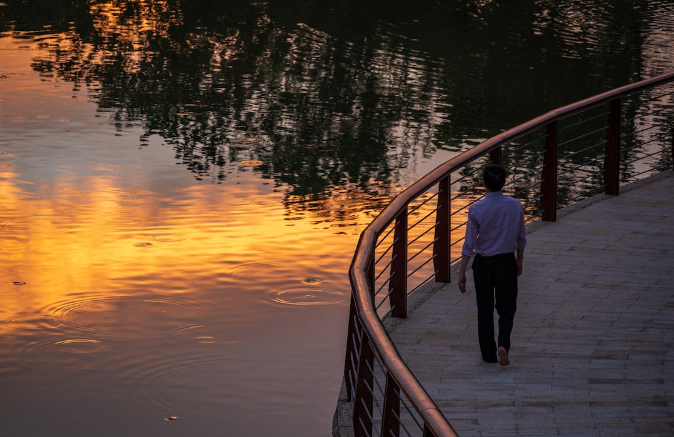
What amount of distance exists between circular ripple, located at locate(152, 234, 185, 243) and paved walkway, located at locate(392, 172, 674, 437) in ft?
16.1

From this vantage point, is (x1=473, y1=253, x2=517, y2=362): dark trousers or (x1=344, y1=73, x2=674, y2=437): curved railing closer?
(x1=344, y1=73, x2=674, y2=437): curved railing

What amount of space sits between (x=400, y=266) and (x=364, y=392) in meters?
2.13

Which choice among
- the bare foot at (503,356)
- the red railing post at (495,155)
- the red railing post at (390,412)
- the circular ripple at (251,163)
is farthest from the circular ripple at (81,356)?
the circular ripple at (251,163)

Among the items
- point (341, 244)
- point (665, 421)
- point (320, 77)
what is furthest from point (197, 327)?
point (320, 77)

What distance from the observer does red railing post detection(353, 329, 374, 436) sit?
245 inches

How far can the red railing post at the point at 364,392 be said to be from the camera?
6.23 metres

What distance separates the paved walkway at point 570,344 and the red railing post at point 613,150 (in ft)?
3.51

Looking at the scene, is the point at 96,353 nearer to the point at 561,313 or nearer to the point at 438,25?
the point at 561,313

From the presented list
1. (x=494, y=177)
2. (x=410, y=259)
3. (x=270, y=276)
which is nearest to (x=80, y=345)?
(x=270, y=276)

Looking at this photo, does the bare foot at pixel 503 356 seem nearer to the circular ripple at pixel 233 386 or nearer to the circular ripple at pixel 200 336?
the circular ripple at pixel 233 386

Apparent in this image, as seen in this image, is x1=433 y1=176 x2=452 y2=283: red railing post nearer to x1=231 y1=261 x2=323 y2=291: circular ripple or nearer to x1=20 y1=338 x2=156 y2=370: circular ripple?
x1=20 y1=338 x2=156 y2=370: circular ripple

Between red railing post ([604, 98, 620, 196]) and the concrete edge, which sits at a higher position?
red railing post ([604, 98, 620, 196])

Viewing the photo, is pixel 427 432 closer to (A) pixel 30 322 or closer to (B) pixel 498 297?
(B) pixel 498 297

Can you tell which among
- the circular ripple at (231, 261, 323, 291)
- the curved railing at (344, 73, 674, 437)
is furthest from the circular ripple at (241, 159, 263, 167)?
the circular ripple at (231, 261, 323, 291)
